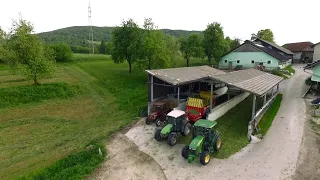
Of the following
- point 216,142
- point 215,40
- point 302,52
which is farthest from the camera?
point 302,52

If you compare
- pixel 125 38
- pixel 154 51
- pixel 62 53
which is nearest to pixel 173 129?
pixel 154 51

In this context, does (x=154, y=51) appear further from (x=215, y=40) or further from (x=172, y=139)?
(x=215, y=40)

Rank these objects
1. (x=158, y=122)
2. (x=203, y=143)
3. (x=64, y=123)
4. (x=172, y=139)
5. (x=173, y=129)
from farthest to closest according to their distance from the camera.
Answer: (x=64, y=123)
(x=158, y=122)
(x=173, y=129)
(x=172, y=139)
(x=203, y=143)

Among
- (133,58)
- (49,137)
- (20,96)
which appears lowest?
(49,137)

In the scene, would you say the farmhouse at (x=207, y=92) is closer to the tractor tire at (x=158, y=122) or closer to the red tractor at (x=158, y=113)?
the red tractor at (x=158, y=113)

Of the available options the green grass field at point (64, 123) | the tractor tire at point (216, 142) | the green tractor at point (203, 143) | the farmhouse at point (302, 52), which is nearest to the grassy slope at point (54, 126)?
the green grass field at point (64, 123)

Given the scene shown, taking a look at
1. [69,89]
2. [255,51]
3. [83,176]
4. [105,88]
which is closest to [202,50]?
[255,51]

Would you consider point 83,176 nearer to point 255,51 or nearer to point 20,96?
point 20,96
